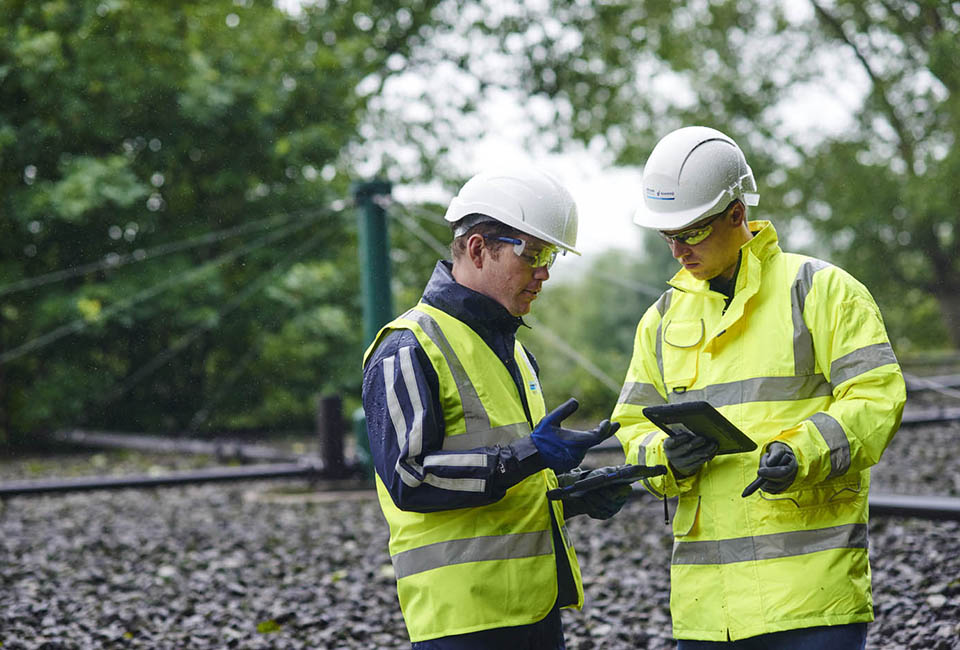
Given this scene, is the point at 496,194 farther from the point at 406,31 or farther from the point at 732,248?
the point at 406,31

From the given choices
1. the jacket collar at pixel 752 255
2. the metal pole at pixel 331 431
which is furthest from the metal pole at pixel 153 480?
the jacket collar at pixel 752 255

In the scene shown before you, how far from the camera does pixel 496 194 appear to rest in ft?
7.68

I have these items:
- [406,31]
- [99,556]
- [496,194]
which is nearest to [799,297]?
[496,194]

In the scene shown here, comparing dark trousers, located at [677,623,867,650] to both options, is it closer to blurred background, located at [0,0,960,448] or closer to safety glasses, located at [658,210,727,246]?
safety glasses, located at [658,210,727,246]

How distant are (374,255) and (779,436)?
217 inches

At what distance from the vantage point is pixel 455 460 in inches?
81.5

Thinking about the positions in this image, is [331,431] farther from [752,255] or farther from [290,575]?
[752,255]

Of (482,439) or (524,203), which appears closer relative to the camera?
(482,439)

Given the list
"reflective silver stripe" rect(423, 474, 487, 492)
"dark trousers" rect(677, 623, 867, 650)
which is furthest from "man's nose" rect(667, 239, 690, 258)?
"dark trousers" rect(677, 623, 867, 650)

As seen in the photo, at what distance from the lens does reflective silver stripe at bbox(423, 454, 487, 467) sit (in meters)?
2.07

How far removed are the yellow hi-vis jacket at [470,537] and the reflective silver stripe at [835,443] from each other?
626mm

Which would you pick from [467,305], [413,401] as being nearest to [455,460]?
[413,401]

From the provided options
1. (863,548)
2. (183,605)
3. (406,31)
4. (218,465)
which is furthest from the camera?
(406,31)

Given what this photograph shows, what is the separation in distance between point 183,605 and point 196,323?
344 inches
